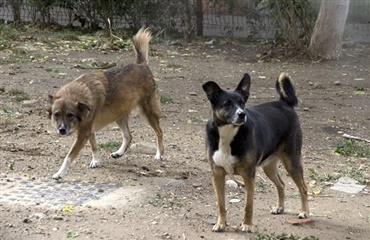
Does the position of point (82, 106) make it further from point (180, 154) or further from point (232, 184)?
point (232, 184)

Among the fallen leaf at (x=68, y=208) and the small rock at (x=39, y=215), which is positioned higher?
the small rock at (x=39, y=215)

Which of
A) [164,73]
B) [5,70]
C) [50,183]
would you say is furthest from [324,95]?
[50,183]

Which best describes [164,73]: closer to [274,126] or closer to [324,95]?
[324,95]

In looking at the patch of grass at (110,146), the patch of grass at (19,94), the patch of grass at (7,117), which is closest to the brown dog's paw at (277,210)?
the patch of grass at (110,146)

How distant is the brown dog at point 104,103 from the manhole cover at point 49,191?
0.78ft

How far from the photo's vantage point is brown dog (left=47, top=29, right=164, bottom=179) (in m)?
7.63

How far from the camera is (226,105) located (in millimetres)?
5902

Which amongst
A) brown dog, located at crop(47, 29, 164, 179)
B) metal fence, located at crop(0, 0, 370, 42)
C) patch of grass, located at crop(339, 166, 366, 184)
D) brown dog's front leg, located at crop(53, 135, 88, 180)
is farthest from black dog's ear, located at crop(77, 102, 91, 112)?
metal fence, located at crop(0, 0, 370, 42)

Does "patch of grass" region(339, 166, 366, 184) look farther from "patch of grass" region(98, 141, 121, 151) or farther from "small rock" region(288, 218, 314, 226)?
"patch of grass" region(98, 141, 121, 151)

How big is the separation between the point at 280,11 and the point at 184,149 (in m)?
7.62

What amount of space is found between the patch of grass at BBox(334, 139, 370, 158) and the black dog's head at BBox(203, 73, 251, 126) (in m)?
3.23

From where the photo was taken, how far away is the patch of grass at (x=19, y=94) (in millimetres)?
10812

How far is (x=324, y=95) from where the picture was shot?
40.1ft

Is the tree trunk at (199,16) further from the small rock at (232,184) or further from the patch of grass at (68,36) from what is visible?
the small rock at (232,184)
